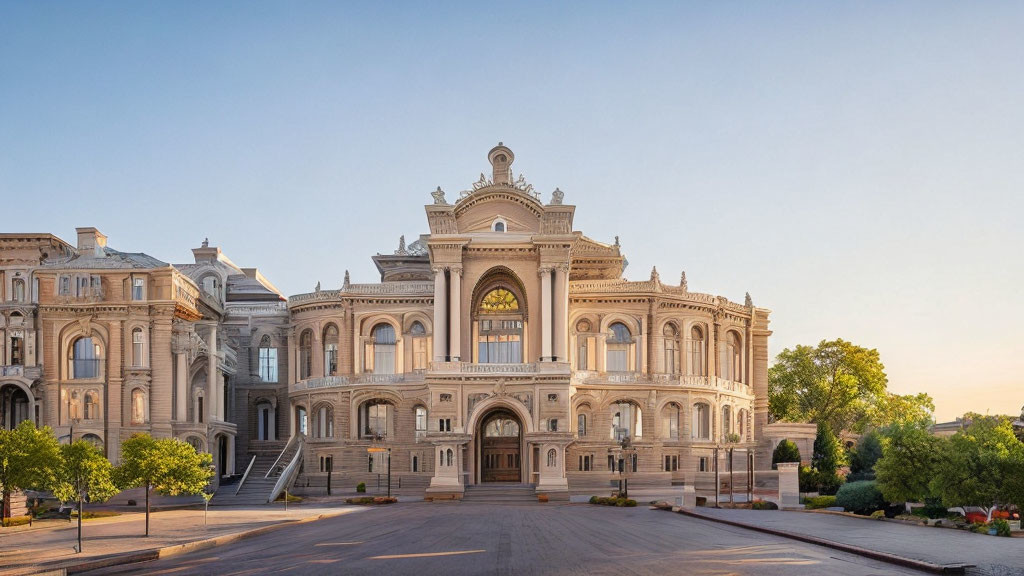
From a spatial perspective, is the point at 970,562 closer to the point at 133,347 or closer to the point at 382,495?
the point at 382,495

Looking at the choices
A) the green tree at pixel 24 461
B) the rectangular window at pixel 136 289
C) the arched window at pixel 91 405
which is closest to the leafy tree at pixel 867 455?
the green tree at pixel 24 461

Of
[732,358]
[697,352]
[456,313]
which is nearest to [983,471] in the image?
[456,313]

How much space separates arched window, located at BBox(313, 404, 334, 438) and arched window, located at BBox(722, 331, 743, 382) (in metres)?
29.9

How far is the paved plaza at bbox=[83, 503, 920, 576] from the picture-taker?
977 inches

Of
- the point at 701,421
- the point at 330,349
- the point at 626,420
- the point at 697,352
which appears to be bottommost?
the point at 701,421

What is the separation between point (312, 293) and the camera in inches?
2879

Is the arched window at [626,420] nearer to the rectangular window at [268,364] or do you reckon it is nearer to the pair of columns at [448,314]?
the pair of columns at [448,314]

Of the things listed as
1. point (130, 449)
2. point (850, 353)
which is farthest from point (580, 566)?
point (850, 353)

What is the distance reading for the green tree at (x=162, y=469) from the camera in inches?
1527

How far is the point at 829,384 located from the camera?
88125 mm

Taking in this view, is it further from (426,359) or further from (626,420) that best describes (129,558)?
(626,420)

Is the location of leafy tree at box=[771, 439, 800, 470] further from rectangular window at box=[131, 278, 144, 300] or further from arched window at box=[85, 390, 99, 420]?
arched window at box=[85, 390, 99, 420]

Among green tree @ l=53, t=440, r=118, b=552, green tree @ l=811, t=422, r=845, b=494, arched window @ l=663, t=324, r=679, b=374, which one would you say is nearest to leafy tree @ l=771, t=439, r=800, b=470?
green tree @ l=811, t=422, r=845, b=494

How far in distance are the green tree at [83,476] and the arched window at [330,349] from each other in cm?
3258
